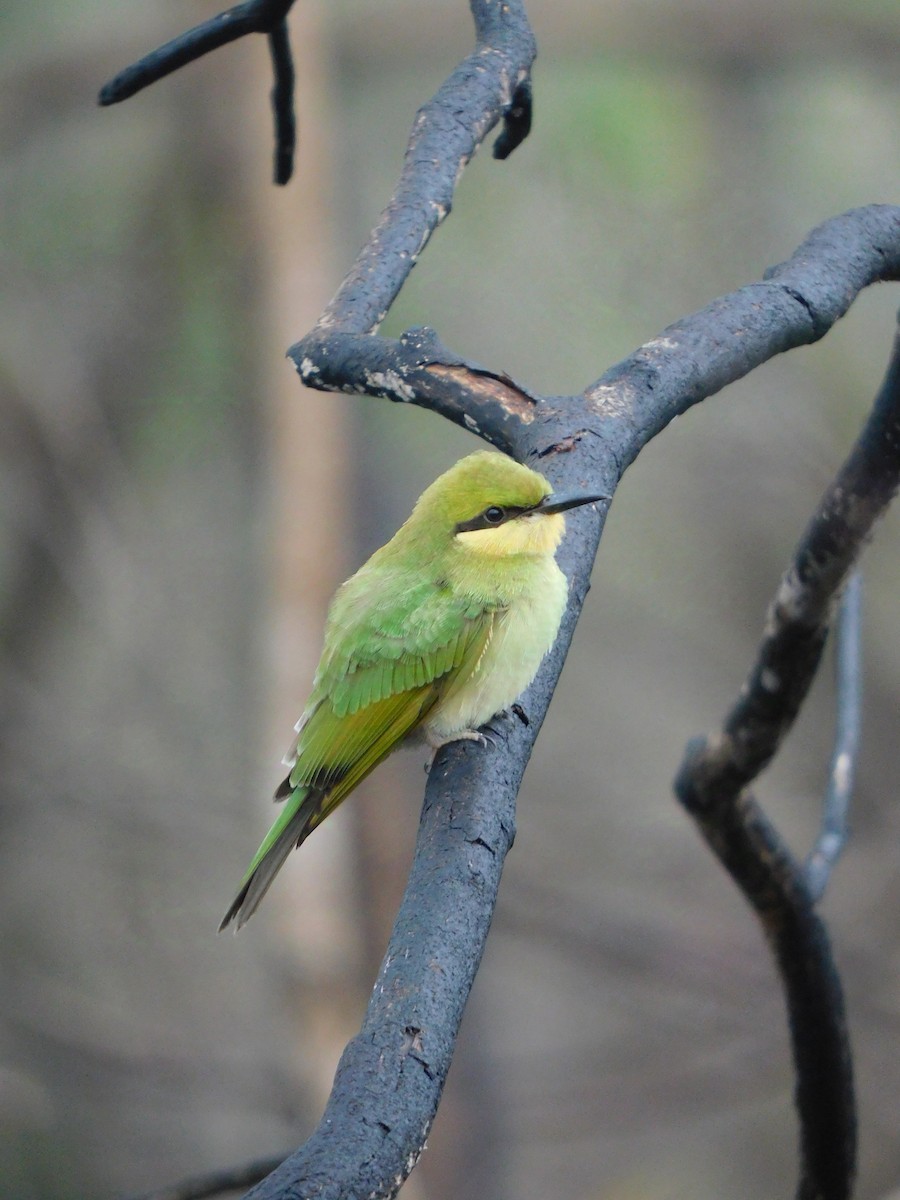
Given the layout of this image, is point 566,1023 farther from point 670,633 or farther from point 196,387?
point 196,387

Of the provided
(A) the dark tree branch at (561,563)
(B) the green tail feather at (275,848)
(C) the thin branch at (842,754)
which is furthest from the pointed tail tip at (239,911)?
(C) the thin branch at (842,754)

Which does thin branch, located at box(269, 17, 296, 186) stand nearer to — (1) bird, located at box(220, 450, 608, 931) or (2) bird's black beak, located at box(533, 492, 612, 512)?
(1) bird, located at box(220, 450, 608, 931)

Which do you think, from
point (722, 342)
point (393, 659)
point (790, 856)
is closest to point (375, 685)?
point (393, 659)

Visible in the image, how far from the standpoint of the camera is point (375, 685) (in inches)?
67.8

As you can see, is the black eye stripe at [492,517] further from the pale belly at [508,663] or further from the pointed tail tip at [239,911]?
the pointed tail tip at [239,911]

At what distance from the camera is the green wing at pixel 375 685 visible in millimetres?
1679

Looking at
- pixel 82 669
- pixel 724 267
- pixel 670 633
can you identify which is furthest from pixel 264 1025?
pixel 724 267

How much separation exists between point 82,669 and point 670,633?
2.05 m

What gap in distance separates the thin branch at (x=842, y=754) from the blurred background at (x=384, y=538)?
1896 mm

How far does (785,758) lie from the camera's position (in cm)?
448

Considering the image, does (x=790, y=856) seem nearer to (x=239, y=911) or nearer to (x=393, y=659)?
(x=393, y=659)

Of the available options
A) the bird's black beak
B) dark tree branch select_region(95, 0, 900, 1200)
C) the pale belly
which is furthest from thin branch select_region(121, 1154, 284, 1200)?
the bird's black beak

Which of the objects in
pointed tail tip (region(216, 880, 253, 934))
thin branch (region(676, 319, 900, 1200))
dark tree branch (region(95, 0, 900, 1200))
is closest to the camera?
dark tree branch (region(95, 0, 900, 1200))

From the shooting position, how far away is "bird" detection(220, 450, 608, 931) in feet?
5.32
